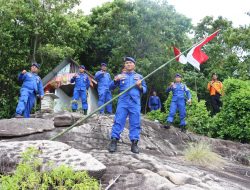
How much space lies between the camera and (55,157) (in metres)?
5.49

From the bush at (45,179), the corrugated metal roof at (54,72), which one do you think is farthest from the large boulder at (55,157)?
the corrugated metal roof at (54,72)

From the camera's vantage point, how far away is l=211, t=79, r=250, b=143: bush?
1135cm

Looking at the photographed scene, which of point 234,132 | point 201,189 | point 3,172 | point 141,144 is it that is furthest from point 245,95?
point 3,172

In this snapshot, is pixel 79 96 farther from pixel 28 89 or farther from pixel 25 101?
pixel 25 101

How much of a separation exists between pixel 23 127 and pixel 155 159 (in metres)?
3.33

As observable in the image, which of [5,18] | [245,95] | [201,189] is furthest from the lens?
[5,18]

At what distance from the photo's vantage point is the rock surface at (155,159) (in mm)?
5363

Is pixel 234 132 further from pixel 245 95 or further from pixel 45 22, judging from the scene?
pixel 45 22

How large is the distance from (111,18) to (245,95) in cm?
1255

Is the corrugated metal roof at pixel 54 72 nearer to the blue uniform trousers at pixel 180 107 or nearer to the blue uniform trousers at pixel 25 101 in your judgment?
the blue uniform trousers at pixel 25 101

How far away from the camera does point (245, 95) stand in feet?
37.6

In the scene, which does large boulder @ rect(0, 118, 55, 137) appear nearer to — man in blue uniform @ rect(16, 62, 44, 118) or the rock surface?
the rock surface

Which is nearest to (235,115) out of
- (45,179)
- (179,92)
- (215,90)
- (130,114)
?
(179,92)

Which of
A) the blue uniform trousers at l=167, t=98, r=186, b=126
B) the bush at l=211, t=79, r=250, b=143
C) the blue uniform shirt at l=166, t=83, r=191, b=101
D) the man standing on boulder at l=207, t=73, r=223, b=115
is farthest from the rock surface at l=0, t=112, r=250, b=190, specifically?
the man standing on boulder at l=207, t=73, r=223, b=115
